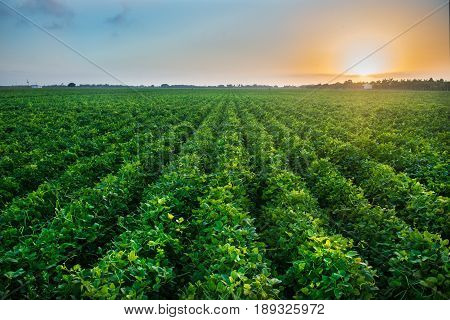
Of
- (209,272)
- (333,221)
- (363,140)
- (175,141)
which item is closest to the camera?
(209,272)

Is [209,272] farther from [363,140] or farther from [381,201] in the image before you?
[363,140]

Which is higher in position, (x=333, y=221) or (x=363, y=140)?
(x=363, y=140)

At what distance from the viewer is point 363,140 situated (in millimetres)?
12836

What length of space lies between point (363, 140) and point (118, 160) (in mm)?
9128

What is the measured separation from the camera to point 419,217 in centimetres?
618

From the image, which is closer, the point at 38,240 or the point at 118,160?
the point at 38,240

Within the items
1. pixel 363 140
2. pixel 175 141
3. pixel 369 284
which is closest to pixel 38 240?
pixel 369 284

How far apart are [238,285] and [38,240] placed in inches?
113
